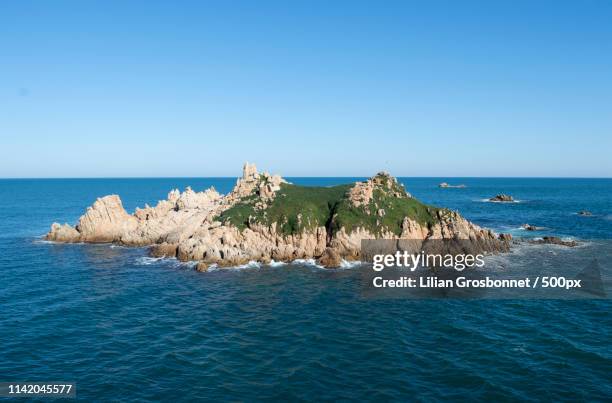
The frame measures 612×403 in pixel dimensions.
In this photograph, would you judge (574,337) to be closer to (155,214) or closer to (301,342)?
(301,342)

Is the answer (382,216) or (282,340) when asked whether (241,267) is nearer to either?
(382,216)

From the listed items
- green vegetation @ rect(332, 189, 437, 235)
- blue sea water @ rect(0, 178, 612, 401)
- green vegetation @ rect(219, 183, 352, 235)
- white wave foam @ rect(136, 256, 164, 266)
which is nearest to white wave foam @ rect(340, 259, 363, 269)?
blue sea water @ rect(0, 178, 612, 401)

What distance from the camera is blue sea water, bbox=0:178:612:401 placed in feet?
111

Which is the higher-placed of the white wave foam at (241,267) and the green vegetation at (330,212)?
the green vegetation at (330,212)

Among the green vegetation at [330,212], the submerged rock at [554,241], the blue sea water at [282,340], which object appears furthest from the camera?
the submerged rock at [554,241]

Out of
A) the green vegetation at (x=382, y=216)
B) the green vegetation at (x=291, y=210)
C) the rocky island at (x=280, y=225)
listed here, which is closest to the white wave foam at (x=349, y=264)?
the rocky island at (x=280, y=225)

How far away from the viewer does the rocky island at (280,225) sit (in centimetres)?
7856

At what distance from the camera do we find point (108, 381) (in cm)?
3466

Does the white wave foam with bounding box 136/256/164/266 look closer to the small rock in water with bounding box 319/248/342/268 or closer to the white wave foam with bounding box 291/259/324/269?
the white wave foam with bounding box 291/259/324/269

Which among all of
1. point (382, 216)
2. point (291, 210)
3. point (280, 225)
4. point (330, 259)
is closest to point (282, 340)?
point (330, 259)

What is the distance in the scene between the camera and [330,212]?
88.1 metres

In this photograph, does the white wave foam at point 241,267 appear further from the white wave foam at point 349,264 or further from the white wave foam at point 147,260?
the white wave foam at point 349,264

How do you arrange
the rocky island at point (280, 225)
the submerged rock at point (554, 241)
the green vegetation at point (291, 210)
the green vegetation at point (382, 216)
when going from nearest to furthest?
1. the rocky island at point (280, 225)
2. the green vegetation at point (382, 216)
3. the green vegetation at point (291, 210)
4. the submerged rock at point (554, 241)

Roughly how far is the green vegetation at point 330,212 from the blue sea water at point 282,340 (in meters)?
15.7
